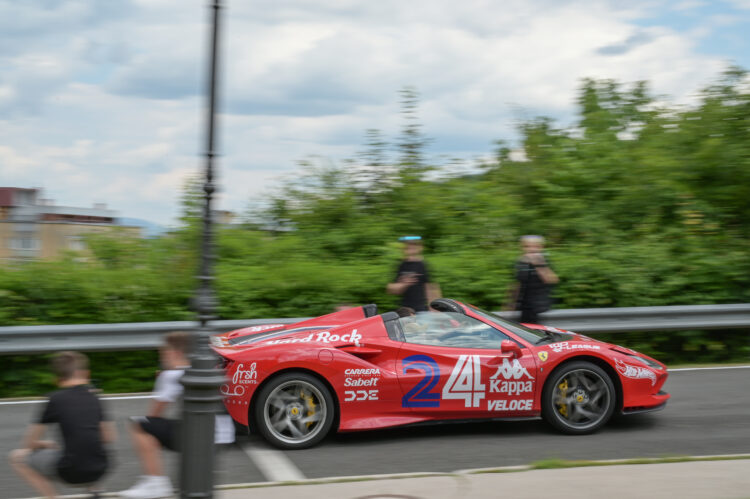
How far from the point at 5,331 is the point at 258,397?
3801mm

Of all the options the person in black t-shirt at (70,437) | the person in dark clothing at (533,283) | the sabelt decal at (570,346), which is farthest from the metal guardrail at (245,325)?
the person in black t-shirt at (70,437)

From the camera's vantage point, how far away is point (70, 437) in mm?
4820

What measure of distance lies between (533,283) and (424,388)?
→ 3011mm

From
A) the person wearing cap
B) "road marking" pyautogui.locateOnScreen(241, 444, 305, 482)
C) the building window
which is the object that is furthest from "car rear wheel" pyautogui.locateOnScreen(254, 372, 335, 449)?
the building window

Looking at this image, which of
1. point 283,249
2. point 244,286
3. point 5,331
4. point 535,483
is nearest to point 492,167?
point 283,249

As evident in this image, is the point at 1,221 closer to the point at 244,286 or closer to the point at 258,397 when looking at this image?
the point at 244,286

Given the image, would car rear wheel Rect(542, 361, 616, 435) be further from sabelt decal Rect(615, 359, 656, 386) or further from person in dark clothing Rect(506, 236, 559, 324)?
person in dark clothing Rect(506, 236, 559, 324)

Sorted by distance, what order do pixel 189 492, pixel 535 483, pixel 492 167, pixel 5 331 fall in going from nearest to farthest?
pixel 189 492, pixel 535 483, pixel 5 331, pixel 492 167

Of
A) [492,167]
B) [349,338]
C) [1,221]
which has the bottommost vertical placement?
[349,338]

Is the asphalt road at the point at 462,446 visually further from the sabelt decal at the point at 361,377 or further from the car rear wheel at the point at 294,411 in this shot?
the sabelt decal at the point at 361,377

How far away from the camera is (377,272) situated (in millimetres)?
11398

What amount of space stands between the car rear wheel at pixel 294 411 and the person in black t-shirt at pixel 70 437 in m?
1.82

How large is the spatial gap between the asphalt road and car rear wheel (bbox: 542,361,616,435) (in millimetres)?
Answer: 131

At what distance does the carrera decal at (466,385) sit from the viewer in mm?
6867
